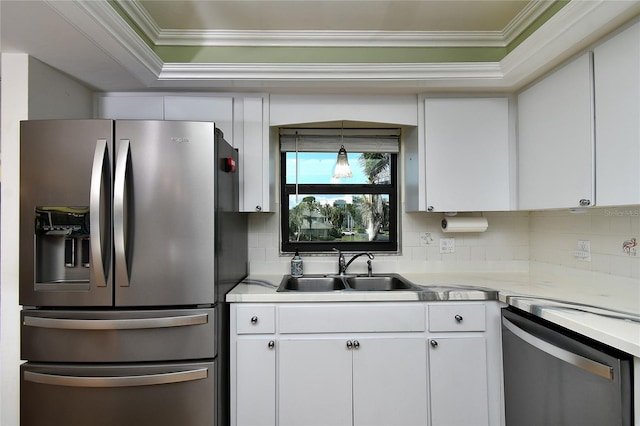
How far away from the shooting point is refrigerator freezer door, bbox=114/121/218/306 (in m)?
1.47

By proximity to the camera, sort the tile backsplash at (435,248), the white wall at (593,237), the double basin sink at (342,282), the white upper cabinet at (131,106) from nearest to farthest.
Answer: the white wall at (593,237) → the white upper cabinet at (131,106) → the double basin sink at (342,282) → the tile backsplash at (435,248)

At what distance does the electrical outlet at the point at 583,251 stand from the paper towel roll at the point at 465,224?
20.9 inches

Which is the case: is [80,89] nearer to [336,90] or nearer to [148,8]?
[148,8]

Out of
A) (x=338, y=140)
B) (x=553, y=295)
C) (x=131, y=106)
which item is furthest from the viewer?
(x=338, y=140)

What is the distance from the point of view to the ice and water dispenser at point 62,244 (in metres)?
1.46

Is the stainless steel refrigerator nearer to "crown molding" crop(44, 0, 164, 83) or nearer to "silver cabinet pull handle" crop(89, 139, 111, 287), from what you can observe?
"silver cabinet pull handle" crop(89, 139, 111, 287)

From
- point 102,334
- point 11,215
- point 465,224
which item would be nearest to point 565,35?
point 465,224

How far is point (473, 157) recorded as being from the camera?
2.06 m

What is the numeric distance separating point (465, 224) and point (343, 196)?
0.92m

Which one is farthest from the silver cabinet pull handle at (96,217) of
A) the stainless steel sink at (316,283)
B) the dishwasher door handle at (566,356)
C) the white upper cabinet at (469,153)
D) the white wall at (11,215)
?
the dishwasher door handle at (566,356)

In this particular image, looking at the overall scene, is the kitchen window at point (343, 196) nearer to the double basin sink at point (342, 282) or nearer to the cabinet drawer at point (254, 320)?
the double basin sink at point (342, 282)

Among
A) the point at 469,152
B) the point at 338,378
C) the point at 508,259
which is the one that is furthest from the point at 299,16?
the point at 508,259

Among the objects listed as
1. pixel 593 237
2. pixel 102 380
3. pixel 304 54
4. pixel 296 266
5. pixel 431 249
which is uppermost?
pixel 304 54

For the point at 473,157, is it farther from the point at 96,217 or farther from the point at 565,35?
the point at 96,217
